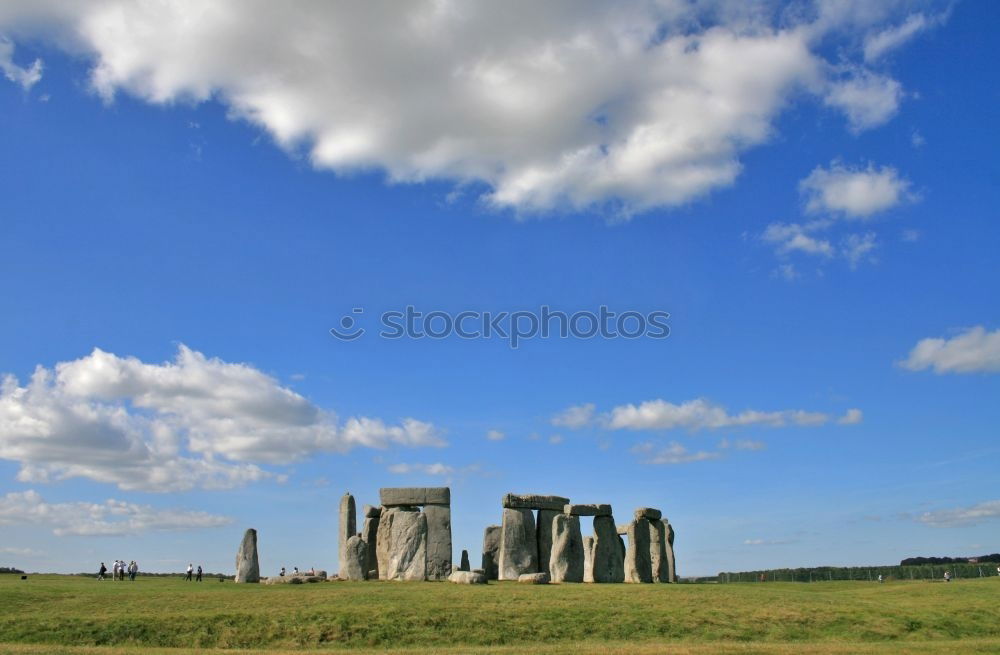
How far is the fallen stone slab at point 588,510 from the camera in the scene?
3183cm

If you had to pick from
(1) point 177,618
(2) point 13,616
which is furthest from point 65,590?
(1) point 177,618

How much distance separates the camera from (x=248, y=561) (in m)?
29.5

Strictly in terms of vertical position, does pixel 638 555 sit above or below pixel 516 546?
below

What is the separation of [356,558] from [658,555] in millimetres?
12131

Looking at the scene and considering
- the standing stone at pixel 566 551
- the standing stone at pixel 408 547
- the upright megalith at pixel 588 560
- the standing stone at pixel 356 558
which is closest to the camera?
the standing stone at pixel 408 547

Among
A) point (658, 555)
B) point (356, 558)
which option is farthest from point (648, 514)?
point (356, 558)

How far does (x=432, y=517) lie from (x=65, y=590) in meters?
11.5

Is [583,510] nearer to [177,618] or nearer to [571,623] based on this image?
[571,623]

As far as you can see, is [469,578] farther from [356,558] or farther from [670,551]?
[670,551]

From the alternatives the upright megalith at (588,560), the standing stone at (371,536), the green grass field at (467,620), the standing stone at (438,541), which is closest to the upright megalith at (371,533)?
the standing stone at (371,536)

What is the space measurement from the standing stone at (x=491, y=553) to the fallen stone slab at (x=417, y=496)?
2488 mm

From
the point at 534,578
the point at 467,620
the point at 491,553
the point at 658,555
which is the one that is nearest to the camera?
the point at 467,620

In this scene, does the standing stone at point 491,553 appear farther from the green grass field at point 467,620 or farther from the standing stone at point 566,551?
the green grass field at point 467,620

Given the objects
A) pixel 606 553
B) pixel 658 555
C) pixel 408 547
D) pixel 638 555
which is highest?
pixel 408 547
